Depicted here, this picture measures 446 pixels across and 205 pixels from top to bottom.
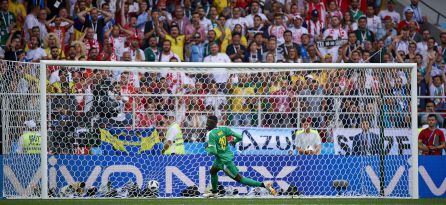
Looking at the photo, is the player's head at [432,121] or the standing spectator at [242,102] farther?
the player's head at [432,121]

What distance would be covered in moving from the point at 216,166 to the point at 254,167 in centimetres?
143

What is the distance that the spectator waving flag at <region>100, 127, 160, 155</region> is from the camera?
16.0 metres

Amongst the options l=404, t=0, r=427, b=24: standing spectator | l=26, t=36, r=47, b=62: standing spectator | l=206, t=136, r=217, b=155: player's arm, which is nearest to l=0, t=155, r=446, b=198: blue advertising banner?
l=206, t=136, r=217, b=155: player's arm

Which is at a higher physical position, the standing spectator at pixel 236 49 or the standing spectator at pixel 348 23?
the standing spectator at pixel 348 23

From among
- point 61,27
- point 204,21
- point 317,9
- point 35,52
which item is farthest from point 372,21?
point 35,52

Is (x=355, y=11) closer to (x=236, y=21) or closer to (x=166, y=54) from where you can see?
A: (x=236, y=21)

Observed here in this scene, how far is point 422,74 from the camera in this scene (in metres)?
20.7

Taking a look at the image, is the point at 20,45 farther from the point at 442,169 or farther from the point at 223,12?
the point at 442,169

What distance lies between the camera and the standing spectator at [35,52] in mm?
19219

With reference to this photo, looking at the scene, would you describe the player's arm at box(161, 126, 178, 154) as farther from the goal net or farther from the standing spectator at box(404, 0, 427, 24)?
the standing spectator at box(404, 0, 427, 24)

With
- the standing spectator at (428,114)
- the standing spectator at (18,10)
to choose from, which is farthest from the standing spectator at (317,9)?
the standing spectator at (18,10)

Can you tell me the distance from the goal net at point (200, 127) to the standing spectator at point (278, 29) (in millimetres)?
3954

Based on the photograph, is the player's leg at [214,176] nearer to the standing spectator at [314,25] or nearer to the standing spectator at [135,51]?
the standing spectator at [135,51]

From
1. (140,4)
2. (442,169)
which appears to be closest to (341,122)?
(442,169)
